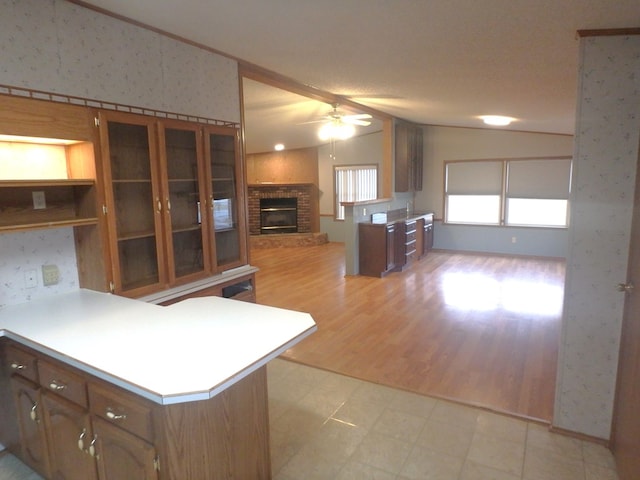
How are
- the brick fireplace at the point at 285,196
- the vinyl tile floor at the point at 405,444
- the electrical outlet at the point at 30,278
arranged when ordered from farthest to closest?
the brick fireplace at the point at 285,196, the electrical outlet at the point at 30,278, the vinyl tile floor at the point at 405,444

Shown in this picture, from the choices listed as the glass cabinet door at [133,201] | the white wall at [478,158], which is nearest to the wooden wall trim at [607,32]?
the glass cabinet door at [133,201]

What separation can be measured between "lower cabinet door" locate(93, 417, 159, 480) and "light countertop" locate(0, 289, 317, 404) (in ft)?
0.76

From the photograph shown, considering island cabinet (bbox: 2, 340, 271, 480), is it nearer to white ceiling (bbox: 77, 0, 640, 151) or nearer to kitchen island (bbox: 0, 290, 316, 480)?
kitchen island (bbox: 0, 290, 316, 480)

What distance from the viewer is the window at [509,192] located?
270 inches

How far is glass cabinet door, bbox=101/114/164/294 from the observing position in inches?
87.7

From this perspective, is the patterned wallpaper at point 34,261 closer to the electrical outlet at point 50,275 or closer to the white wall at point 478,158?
the electrical outlet at point 50,275

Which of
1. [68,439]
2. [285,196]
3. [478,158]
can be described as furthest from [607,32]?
[285,196]

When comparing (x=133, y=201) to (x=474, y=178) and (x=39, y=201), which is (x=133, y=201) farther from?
(x=474, y=178)

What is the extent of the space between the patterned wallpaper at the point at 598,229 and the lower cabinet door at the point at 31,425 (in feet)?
8.98

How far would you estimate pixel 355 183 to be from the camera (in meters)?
9.15

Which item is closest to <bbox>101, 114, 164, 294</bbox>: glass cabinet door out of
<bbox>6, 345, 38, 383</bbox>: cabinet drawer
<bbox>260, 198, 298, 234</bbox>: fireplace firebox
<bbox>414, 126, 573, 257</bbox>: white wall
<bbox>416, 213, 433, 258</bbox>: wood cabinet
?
<bbox>6, 345, 38, 383</bbox>: cabinet drawer

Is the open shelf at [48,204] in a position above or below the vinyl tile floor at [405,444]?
above

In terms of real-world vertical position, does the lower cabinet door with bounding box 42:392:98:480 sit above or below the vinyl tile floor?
above

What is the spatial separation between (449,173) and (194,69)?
20.0 ft
